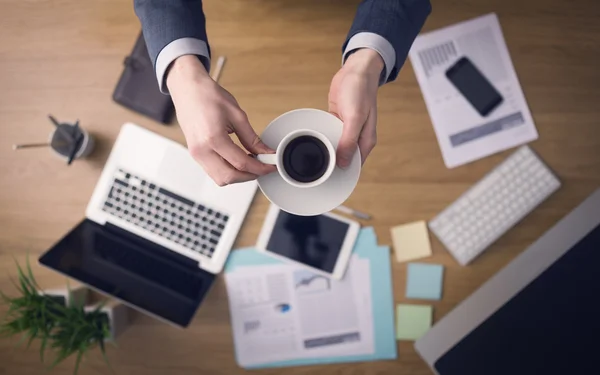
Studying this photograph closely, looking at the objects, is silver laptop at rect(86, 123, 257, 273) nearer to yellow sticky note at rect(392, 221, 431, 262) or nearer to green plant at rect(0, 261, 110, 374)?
green plant at rect(0, 261, 110, 374)

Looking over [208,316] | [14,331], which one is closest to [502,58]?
[208,316]

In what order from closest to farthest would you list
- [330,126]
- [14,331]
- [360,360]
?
[330,126] → [14,331] → [360,360]

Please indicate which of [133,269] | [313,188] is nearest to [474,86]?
[313,188]

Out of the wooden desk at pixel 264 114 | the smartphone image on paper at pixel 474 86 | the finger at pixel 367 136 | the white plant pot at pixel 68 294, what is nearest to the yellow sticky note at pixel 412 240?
the wooden desk at pixel 264 114

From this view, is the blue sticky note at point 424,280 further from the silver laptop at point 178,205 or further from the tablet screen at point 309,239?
the silver laptop at point 178,205

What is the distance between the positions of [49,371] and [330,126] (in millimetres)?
841

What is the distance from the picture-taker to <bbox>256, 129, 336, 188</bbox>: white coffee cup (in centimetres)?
62

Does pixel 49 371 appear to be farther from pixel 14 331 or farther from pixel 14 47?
pixel 14 47

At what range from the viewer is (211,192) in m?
1.00

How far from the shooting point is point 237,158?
0.66m

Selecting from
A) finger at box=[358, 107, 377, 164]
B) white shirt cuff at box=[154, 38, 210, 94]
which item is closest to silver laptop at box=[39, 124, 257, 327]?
white shirt cuff at box=[154, 38, 210, 94]

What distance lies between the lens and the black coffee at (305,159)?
0.64 metres

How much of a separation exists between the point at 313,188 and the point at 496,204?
1.60ft

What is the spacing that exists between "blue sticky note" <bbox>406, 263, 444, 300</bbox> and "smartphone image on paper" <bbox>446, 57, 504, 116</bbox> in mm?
322
